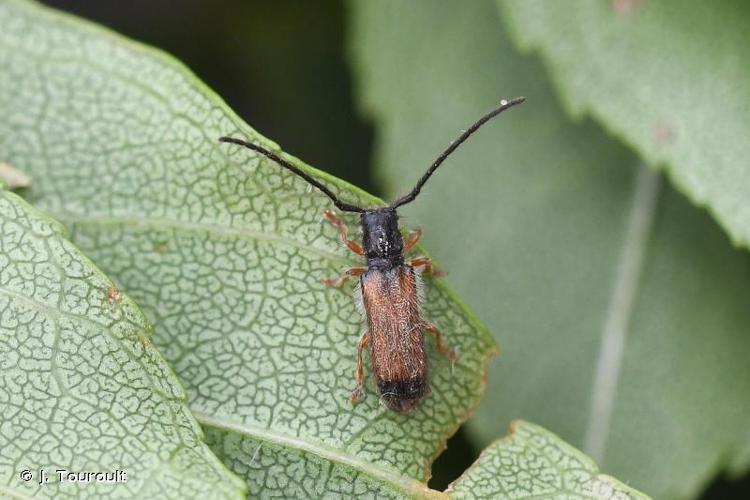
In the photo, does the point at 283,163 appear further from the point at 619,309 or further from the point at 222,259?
the point at 619,309

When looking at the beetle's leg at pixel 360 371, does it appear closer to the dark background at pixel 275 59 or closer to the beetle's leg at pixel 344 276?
the beetle's leg at pixel 344 276

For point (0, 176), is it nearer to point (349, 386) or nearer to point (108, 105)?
point (108, 105)

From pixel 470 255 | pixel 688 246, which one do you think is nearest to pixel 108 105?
pixel 470 255

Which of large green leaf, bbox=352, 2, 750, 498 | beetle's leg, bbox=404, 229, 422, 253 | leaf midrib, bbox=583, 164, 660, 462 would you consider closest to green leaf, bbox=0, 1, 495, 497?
beetle's leg, bbox=404, 229, 422, 253

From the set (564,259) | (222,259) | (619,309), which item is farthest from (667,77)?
(222,259)

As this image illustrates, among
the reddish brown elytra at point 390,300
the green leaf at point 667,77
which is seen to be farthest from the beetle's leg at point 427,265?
the green leaf at point 667,77

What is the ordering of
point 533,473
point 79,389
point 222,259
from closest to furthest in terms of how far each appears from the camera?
point 79,389 < point 533,473 < point 222,259
